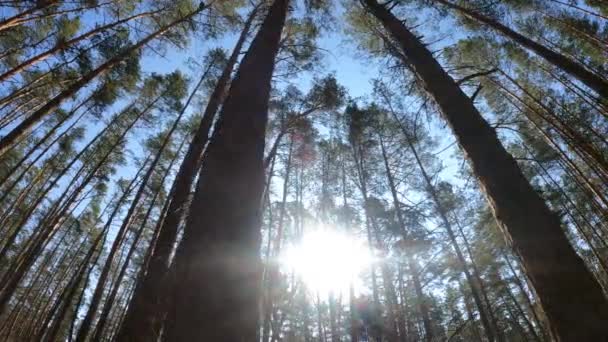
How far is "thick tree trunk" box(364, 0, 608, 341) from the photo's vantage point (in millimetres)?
1668

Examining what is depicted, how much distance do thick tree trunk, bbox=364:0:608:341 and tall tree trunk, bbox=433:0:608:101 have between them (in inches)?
231

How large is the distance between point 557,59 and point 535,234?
7.64 metres

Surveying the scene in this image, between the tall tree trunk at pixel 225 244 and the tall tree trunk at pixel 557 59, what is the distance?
7806mm

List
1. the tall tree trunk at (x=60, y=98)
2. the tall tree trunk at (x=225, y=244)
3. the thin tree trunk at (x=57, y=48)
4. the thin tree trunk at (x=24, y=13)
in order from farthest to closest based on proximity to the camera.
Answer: the thin tree trunk at (x=57, y=48)
the thin tree trunk at (x=24, y=13)
the tall tree trunk at (x=60, y=98)
the tall tree trunk at (x=225, y=244)

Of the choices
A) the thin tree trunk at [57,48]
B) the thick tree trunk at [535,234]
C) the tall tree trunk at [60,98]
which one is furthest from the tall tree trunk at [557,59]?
the thin tree trunk at [57,48]

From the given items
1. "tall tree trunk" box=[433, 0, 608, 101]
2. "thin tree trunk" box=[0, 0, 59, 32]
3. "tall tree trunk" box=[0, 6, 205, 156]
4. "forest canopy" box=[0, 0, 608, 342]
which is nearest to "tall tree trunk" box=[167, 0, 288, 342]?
"forest canopy" box=[0, 0, 608, 342]

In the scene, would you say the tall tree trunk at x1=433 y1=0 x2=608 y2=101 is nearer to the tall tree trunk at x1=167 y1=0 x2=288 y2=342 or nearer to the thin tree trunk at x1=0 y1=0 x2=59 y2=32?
the tall tree trunk at x1=167 y1=0 x2=288 y2=342

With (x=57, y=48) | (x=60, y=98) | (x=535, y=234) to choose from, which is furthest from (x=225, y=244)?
(x=57, y=48)

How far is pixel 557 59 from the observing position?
23.4ft

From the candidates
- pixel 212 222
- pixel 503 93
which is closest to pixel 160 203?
pixel 212 222

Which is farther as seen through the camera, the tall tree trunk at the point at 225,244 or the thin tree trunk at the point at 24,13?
the thin tree trunk at the point at 24,13

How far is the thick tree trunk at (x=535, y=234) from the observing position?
1668mm

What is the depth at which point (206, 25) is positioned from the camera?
7207 millimetres

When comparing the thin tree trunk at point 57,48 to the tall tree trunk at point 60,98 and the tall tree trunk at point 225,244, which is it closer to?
the tall tree trunk at point 60,98
